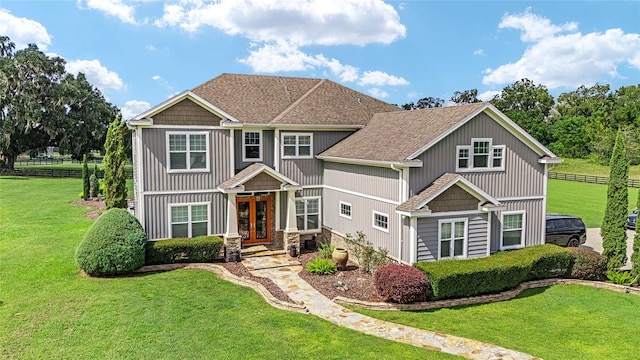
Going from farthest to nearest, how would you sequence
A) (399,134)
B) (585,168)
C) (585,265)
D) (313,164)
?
(585,168)
(313,164)
(399,134)
(585,265)

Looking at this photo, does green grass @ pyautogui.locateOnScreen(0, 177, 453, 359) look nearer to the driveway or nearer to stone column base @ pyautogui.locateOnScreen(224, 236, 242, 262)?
stone column base @ pyautogui.locateOnScreen(224, 236, 242, 262)

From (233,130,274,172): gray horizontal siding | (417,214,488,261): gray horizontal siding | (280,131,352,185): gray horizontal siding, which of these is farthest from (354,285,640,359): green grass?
(233,130,274,172): gray horizontal siding

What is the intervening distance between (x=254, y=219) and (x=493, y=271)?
10228 mm

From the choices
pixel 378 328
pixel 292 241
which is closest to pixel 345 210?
pixel 292 241

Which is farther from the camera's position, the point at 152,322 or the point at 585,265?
the point at 585,265

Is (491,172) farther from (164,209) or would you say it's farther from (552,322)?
(164,209)

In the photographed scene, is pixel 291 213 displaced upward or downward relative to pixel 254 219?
upward

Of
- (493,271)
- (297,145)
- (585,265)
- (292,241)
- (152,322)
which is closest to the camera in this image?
(152,322)

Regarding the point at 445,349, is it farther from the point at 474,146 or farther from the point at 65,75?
the point at 65,75

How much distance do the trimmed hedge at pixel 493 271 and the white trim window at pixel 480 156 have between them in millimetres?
3194

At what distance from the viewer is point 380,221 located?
54.9 feet

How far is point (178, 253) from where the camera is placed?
1730 cm

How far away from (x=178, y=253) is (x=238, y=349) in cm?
793

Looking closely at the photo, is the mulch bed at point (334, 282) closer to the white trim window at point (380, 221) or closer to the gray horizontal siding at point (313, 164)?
the white trim window at point (380, 221)
